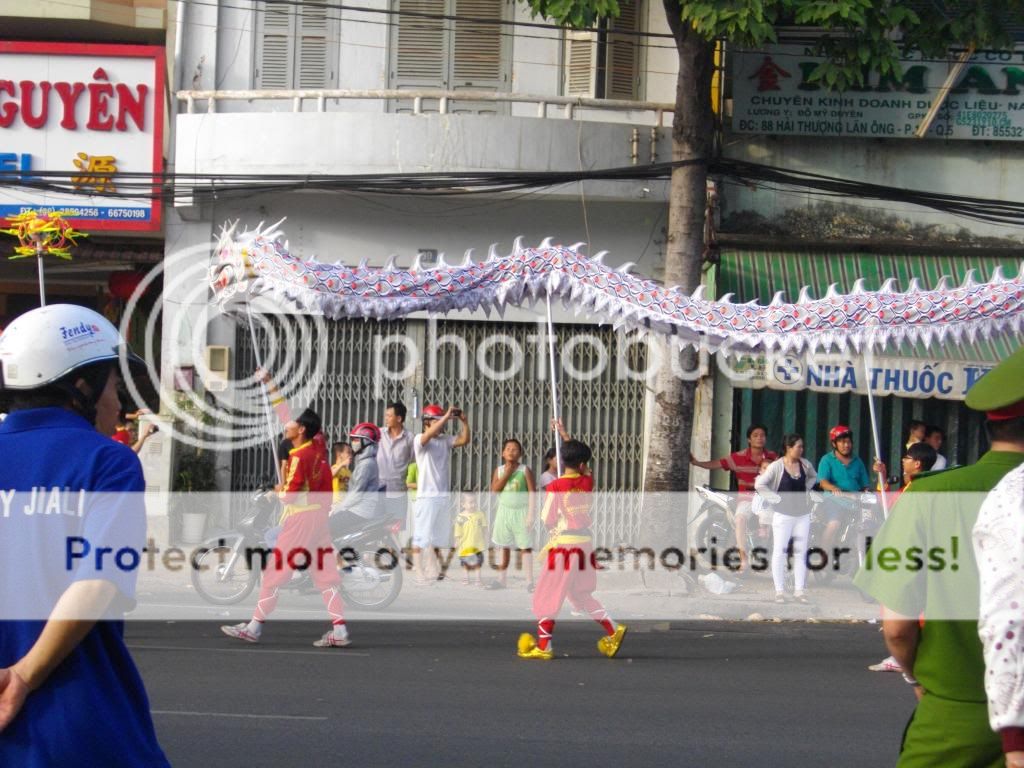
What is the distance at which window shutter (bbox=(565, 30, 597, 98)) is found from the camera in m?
15.5

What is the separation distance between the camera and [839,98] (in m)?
15.4

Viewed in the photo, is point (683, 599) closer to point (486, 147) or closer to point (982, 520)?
point (486, 147)

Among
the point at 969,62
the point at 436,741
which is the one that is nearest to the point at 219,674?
the point at 436,741

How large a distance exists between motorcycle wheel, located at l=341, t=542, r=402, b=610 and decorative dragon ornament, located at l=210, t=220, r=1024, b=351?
2.36m

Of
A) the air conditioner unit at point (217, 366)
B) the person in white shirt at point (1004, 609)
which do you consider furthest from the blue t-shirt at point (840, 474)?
the person in white shirt at point (1004, 609)

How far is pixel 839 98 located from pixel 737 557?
5642 mm

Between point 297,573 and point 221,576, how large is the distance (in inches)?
27.6

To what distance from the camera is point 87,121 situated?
15180 millimetres

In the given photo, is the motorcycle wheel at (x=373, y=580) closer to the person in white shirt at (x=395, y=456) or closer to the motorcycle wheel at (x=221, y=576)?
the motorcycle wheel at (x=221, y=576)

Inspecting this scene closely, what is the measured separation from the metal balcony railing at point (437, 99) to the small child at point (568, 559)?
265 inches

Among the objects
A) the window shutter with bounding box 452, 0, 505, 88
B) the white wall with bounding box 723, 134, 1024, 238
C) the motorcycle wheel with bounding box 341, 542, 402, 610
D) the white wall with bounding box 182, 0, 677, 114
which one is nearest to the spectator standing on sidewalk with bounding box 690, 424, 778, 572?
the white wall with bounding box 723, 134, 1024, 238

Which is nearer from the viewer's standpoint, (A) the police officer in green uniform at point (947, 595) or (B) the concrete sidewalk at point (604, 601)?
(A) the police officer in green uniform at point (947, 595)

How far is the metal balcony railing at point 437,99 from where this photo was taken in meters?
14.9

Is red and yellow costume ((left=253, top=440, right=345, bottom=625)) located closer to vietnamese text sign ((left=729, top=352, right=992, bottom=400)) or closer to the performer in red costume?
the performer in red costume
